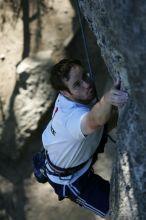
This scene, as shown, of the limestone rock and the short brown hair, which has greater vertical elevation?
the short brown hair

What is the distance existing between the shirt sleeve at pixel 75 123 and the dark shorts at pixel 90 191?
1.16 ft

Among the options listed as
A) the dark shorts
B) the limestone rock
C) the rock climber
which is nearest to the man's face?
the rock climber

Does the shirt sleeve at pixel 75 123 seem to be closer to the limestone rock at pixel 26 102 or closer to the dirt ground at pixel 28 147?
the dirt ground at pixel 28 147

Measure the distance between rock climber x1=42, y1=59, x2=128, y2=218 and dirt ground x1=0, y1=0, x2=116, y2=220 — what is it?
1600 mm

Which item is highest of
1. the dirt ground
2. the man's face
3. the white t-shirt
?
the man's face

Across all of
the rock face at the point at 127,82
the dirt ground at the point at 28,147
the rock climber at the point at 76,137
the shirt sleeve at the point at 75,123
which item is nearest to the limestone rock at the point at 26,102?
the dirt ground at the point at 28,147

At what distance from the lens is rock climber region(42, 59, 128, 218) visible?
7.01ft

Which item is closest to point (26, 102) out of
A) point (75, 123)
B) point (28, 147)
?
point (28, 147)

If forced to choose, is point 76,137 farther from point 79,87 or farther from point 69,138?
point 79,87

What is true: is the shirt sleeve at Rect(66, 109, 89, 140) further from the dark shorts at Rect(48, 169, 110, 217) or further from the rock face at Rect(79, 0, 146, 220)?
the dark shorts at Rect(48, 169, 110, 217)

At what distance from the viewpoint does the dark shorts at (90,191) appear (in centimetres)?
247

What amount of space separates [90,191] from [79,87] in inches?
21.5

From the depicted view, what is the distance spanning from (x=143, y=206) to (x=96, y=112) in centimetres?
38

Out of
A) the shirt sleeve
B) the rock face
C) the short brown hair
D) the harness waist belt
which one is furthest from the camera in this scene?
the harness waist belt
